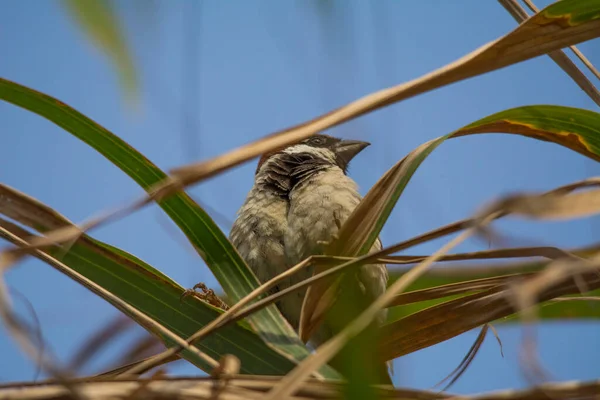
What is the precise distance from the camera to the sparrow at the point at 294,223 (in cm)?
238

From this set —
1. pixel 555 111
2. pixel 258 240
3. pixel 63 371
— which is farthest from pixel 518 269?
pixel 63 371

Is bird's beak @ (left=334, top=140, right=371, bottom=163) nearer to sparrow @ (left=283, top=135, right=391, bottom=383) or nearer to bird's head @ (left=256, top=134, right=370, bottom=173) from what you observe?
bird's head @ (left=256, top=134, right=370, bottom=173)

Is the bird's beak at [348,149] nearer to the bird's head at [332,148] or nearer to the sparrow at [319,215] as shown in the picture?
the bird's head at [332,148]

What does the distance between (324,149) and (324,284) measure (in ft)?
7.38

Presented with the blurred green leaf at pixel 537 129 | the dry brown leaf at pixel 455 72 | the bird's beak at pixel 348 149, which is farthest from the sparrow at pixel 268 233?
the dry brown leaf at pixel 455 72

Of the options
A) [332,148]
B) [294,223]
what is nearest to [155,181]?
[294,223]

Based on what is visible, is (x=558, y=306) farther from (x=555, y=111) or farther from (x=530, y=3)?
(x=530, y=3)

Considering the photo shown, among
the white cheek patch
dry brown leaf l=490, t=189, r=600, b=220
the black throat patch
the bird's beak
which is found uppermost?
the bird's beak

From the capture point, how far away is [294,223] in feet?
8.02

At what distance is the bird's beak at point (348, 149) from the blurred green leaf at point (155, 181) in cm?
212

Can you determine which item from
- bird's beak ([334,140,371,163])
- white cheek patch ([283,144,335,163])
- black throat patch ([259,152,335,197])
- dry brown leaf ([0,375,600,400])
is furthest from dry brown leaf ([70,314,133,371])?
bird's beak ([334,140,371,163])

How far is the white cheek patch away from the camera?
10.2 ft

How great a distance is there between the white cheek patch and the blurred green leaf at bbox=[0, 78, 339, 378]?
5.24 feet

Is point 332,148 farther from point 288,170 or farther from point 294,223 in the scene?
point 294,223
